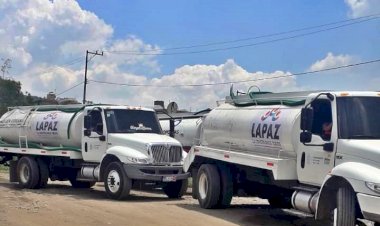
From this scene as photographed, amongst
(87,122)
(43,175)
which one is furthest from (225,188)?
(43,175)

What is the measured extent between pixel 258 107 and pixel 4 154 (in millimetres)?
11602

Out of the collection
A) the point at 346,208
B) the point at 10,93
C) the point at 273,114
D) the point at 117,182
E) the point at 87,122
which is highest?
the point at 10,93

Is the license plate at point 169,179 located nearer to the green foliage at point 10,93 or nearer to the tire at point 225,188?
the tire at point 225,188

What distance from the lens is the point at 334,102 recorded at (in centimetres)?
998

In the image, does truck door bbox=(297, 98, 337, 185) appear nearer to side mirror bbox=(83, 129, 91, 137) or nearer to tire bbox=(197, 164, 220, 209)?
tire bbox=(197, 164, 220, 209)

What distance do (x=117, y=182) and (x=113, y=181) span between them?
0.69 ft

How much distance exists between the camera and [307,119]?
10.1 metres

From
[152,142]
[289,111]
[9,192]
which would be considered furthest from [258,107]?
[9,192]

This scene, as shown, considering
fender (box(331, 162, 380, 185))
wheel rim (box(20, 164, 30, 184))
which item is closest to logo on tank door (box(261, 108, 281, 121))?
fender (box(331, 162, 380, 185))

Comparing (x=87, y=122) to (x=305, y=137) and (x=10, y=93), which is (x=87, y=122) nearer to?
(x=305, y=137)

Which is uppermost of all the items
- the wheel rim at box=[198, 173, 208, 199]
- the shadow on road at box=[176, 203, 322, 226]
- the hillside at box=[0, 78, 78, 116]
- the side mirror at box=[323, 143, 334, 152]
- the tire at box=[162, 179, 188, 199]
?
the hillside at box=[0, 78, 78, 116]

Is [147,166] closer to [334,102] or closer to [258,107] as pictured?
[258,107]

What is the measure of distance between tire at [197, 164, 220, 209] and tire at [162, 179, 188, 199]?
1.89 meters

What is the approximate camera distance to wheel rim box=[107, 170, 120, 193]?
15.9 meters
